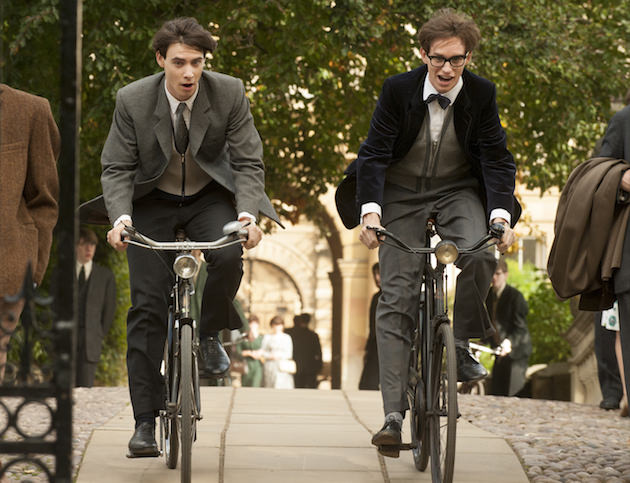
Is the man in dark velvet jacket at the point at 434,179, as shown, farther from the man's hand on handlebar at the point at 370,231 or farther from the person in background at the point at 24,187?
the person in background at the point at 24,187

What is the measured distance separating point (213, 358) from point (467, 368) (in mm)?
1215

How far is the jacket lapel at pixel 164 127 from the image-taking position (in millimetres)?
5422

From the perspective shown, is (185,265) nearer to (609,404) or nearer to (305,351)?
(609,404)

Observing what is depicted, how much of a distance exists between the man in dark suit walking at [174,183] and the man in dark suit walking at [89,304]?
6.73m

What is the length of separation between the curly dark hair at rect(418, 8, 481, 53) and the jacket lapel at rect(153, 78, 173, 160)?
4.04ft

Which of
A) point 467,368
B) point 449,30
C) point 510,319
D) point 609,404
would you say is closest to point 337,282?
point 510,319

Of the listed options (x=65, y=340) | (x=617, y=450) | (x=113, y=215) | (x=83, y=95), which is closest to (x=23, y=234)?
(x=113, y=215)

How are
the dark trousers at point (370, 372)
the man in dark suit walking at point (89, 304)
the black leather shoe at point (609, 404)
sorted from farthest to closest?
the dark trousers at point (370, 372) → the man in dark suit walking at point (89, 304) → the black leather shoe at point (609, 404)

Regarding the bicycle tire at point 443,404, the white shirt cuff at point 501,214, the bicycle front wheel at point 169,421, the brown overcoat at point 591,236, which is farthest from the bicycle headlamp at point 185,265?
the brown overcoat at point 591,236

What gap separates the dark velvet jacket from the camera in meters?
5.46

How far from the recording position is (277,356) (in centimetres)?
1683

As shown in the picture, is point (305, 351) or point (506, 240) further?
point (305, 351)

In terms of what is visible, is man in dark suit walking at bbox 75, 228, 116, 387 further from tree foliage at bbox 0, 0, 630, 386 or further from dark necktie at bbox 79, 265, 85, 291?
tree foliage at bbox 0, 0, 630, 386

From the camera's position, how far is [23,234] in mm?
4789
